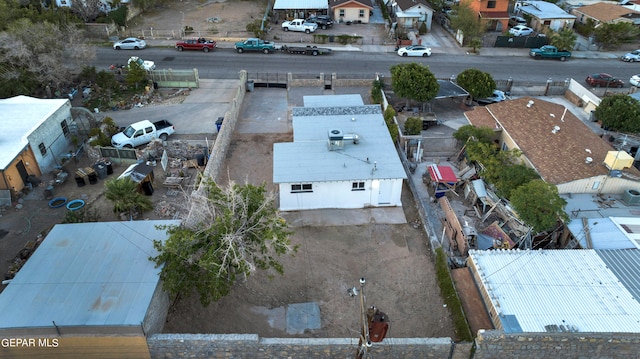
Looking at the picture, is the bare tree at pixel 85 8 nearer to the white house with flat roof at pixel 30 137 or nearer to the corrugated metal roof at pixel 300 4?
the corrugated metal roof at pixel 300 4

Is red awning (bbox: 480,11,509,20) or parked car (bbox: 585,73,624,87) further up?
red awning (bbox: 480,11,509,20)

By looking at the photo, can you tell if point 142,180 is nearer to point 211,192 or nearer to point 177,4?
point 211,192

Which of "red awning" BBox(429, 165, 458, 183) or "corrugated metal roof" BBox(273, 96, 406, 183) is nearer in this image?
"corrugated metal roof" BBox(273, 96, 406, 183)

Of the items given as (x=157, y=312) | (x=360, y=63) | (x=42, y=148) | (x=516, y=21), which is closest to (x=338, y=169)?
(x=157, y=312)

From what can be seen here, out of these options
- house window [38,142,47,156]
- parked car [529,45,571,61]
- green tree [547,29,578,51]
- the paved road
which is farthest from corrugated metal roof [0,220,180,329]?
green tree [547,29,578,51]

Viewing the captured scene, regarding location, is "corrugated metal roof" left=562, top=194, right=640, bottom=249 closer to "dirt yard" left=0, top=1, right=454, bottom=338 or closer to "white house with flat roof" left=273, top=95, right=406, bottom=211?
"dirt yard" left=0, top=1, right=454, bottom=338

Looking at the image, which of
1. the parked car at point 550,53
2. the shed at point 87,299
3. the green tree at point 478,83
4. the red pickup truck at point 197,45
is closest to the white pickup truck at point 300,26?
the red pickup truck at point 197,45
